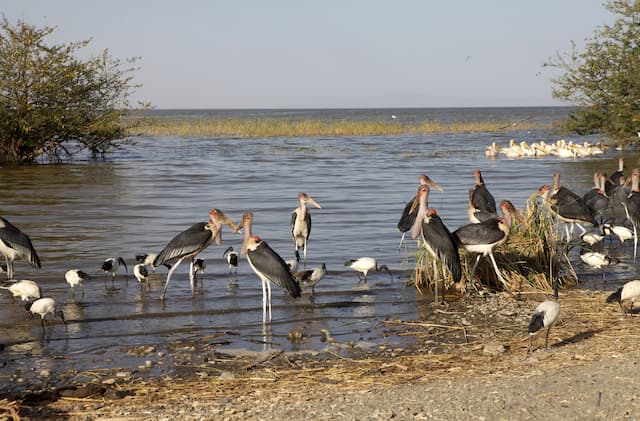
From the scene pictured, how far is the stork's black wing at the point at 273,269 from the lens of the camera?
955cm

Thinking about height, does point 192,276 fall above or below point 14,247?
below

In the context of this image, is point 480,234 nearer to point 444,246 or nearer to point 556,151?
point 444,246

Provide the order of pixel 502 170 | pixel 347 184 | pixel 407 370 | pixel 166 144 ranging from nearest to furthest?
pixel 407 370, pixel 347 184, pixel 502 170, pixel 166 144

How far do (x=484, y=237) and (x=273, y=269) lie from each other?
8.43 feet

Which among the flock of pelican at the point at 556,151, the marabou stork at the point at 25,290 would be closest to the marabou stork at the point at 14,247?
the marabou stork at the point at 25,290

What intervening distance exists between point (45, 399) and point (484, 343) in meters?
4.03

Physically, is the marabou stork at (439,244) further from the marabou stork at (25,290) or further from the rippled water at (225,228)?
the marabou stork at (25,290)

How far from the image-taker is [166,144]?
45.3 meters

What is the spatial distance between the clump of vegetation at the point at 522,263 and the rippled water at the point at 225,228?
1.63ft

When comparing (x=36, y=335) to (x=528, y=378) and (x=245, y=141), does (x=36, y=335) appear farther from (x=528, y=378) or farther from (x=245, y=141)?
(x=245, y=141)

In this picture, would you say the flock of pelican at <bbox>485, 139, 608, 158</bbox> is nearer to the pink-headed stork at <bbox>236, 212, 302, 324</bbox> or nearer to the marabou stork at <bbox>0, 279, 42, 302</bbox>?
the pink-headed stork at <bbox>236, 212, 302, 324</bbox>

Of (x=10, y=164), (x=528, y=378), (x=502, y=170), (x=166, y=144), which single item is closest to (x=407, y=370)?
(x=528, y=378)

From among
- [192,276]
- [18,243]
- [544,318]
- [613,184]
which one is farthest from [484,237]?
[613,184]

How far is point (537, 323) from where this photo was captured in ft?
25.0
